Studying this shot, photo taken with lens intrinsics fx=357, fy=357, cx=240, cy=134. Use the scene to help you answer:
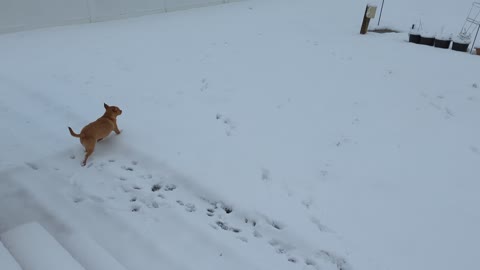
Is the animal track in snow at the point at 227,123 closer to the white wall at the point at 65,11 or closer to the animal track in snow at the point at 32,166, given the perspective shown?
the animal track in snow at the point at 32,166

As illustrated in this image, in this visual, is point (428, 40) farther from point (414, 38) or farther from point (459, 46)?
point (459, 46)

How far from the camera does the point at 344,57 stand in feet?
22.8

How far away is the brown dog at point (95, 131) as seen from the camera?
357cm

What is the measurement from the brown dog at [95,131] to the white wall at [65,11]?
5119mm

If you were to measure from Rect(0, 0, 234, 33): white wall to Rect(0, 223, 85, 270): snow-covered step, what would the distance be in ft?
20.3

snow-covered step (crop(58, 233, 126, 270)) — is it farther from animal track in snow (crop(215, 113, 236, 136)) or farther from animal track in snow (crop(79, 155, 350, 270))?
animal track in snow (crop(215, 113, 236, 136))

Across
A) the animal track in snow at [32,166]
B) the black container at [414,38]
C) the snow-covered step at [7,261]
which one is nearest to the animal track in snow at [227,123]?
the animal track in snow at [32,166]

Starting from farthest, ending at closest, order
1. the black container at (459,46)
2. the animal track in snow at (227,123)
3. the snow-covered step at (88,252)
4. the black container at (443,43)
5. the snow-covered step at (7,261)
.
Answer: the black container at (443,43), the black container at (459,46), the animal track in snow at (227,123), the snow-covered step at (88,252), the snow-covered step at (7,261)

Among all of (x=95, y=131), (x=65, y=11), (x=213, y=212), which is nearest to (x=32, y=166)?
(x=95, y=131)

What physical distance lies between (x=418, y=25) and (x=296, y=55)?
15.0 ft

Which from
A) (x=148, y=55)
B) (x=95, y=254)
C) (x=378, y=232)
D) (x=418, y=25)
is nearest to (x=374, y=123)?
(x=378, y=232)

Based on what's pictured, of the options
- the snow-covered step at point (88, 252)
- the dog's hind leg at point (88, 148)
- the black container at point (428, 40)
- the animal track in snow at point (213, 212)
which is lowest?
the snow-covered step at point (88, 252)

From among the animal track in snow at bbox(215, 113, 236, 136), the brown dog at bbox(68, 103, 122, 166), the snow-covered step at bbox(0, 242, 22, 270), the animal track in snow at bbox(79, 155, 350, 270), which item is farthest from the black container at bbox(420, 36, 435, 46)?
the snow-covered step at bbox(0, 242, 22, 270)

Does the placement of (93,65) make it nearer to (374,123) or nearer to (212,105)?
(212,105)
